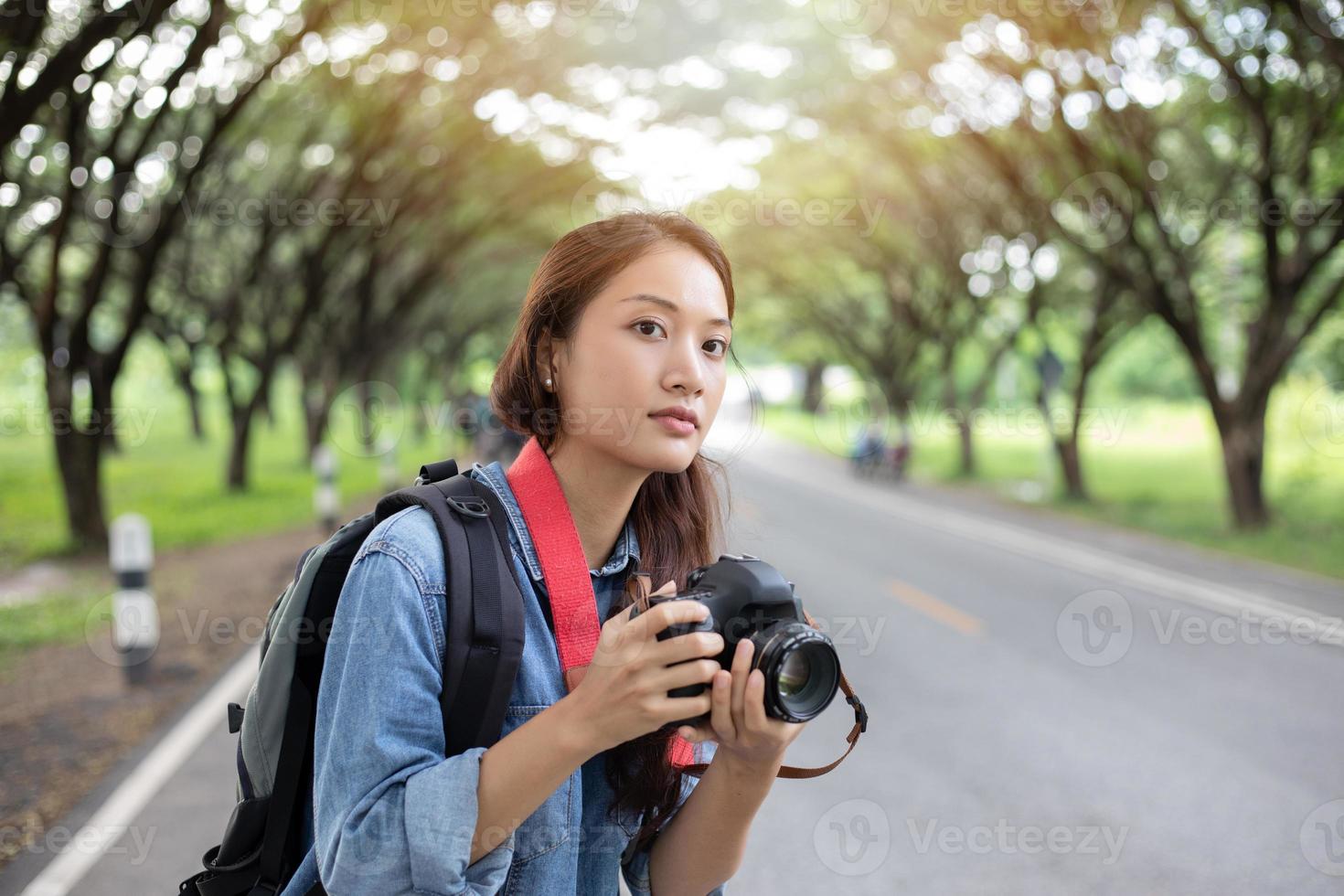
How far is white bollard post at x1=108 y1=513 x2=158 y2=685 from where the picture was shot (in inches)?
259

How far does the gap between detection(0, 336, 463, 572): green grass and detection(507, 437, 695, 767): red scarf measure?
26.5 feet

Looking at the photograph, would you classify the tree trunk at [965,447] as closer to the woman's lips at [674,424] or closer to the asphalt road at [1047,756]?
the asphalt road at [1047,756]

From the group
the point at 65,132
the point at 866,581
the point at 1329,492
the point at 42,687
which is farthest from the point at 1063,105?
the point at 42,687

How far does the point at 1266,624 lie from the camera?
877 cm

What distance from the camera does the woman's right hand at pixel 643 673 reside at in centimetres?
142

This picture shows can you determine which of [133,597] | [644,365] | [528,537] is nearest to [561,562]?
[528,537]

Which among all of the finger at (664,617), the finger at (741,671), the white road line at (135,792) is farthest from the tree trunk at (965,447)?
the finger at (664,617)

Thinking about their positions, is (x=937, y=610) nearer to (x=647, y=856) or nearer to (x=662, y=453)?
(x=647, y=856)

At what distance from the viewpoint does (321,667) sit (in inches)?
67.0

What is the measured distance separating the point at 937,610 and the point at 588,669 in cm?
814

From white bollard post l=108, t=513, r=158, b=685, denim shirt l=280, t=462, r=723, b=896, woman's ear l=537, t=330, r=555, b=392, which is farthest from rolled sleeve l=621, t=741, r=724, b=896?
white bollard post l=108, t=513, r=158, b=685

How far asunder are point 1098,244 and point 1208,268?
13.3ft

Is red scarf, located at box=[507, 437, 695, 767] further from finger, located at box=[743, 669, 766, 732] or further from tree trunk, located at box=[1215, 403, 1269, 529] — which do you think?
tree trunk, located at box=[1215, 403, 1269, 529]

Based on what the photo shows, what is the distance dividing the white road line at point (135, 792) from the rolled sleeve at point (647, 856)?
1.83 meters
